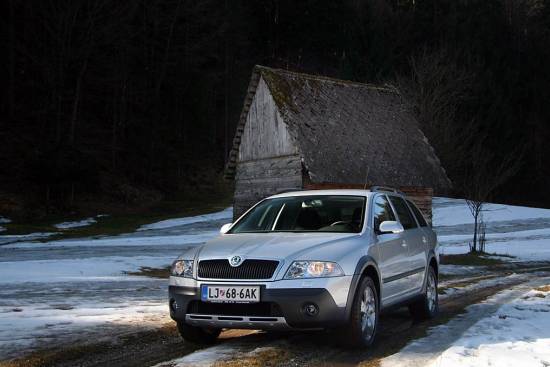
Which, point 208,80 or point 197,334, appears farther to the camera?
point 208,80

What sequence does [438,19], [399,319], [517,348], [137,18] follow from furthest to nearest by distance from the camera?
[438,19] < [137,18] < [399,319] < [517,348]

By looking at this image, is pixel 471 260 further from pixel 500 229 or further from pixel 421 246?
pixel 421 246

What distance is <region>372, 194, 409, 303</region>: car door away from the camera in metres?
7.61

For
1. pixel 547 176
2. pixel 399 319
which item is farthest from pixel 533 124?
pixel 399 319

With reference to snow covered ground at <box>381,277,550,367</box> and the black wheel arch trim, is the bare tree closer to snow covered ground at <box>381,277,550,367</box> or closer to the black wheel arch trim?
snow covered ground at <box>381,277,550,367</box>

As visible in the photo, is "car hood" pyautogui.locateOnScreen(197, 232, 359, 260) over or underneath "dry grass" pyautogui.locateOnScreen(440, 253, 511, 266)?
over

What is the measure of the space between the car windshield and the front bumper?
1232 millimetres

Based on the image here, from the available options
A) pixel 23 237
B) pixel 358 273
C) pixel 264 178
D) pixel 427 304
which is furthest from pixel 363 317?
pixel 23 237

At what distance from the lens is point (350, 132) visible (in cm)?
2420

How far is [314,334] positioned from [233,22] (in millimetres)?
54040

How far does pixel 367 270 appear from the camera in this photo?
7.12m

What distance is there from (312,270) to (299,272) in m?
0.12

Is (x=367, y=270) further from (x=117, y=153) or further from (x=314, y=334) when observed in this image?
(x=117, y=153)

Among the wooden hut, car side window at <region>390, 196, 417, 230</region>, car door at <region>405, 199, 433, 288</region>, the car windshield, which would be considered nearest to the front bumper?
the car windshield
